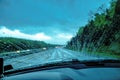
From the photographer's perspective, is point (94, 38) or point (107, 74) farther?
point (94, 38)

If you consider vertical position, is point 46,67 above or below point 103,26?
below

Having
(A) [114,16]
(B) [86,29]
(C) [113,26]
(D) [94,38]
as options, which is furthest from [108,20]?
(B) [86,29]

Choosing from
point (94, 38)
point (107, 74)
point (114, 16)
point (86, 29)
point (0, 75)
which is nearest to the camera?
point (107, 74)

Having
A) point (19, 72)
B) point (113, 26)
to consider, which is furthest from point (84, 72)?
point (113, 26)

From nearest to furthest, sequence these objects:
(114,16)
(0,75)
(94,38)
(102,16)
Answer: (0,75), (114,16), (102,16), (94,38)

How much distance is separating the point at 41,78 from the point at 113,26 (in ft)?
311

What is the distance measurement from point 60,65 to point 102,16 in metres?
102

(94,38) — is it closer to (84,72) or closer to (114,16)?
(114,16)

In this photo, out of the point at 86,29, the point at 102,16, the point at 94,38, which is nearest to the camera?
the point at 102,16

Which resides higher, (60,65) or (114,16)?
(114,16)

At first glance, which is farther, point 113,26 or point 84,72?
point 113,26

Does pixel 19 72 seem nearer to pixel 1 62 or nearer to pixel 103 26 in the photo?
pixel 1 62

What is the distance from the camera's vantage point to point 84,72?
2531 millimetres

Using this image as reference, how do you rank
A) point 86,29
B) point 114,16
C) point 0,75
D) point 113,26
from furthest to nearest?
point 86,29 → point 113,26 → point 114,16 → point 0,75
